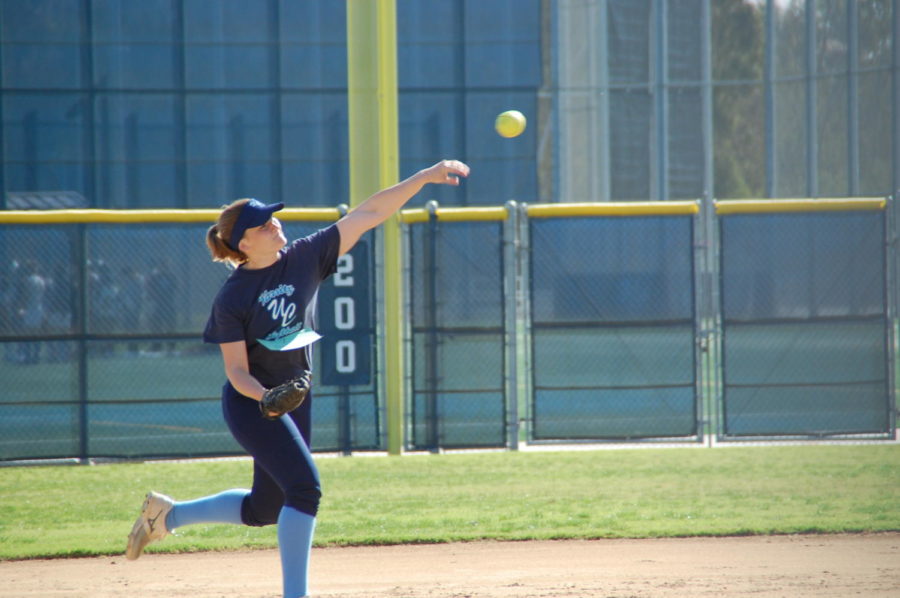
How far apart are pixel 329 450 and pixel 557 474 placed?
7.00 feet

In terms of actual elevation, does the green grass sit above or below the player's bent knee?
below

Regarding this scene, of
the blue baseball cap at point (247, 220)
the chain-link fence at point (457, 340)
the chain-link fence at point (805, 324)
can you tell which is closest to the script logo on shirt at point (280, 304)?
the blue baseball cap at point (247, 220)

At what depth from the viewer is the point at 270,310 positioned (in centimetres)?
427

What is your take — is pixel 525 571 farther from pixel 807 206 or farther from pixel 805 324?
→ pixel 807 206

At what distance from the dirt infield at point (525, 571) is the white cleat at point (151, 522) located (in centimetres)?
66

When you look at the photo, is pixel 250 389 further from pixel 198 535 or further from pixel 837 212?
pixel 837 212

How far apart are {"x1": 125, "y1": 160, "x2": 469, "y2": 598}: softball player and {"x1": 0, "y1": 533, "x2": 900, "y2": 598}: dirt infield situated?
1.09 meters

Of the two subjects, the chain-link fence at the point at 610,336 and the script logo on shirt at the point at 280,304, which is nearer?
the script logo on shirt at the point at 280,304

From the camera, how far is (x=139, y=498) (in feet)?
26.2

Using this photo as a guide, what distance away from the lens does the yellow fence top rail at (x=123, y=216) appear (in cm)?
930

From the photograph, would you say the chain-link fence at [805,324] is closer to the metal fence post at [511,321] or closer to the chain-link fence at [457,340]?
the metal fence post at [511,321]

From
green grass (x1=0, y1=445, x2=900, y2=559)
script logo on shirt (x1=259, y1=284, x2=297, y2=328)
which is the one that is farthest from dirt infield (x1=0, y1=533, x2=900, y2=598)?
script logo on shirt (x1=259, y1=284, x2=297, y2=328)

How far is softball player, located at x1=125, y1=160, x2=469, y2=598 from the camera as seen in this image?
4.22 m

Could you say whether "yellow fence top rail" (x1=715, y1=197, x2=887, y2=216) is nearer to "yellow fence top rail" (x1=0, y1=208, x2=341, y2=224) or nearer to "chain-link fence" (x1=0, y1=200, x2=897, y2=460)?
"chain-link fence" (x1=0, y1=200, x2=897, y2=460)
